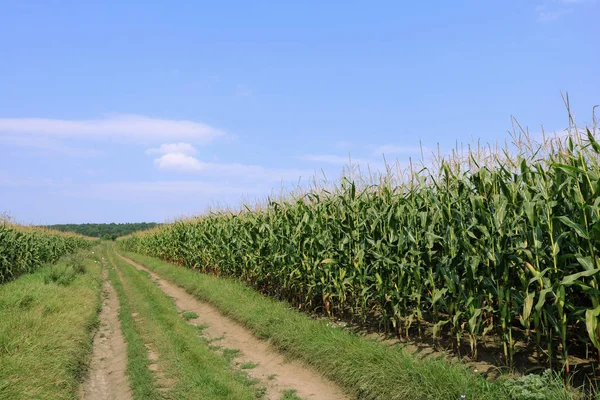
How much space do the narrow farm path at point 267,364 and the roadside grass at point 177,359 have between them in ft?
1.29

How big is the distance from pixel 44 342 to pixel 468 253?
25.9 feet

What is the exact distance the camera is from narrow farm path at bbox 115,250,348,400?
6863mm

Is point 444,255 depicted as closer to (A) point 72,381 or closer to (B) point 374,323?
(B) point 374,323

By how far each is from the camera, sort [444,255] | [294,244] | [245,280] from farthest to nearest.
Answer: [245,280], [294,244], [444,255]

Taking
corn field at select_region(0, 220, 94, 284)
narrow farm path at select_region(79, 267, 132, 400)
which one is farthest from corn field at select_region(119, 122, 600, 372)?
corn field at select_region(0, 220, 94, 284)

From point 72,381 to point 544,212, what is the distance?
7919mm

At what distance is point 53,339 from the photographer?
27.7 feet

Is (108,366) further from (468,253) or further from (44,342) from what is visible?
(468,253)

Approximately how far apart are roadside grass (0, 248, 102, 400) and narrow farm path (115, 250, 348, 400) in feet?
9.74

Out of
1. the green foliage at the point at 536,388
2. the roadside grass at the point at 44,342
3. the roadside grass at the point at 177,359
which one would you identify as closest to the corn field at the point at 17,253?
the roadside grass at the point at 44,342

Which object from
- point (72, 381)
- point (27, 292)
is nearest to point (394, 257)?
point (72, 381)

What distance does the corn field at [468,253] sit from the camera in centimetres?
533

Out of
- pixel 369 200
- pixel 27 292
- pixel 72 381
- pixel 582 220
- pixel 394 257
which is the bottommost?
pixel 72 381

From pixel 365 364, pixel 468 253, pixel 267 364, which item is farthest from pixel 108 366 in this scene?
pixel 468 253
